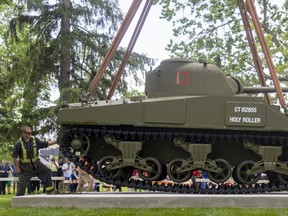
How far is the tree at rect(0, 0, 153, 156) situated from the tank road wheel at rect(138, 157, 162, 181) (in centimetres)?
1546

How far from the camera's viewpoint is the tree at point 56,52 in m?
29.9

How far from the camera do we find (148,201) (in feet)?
41.0

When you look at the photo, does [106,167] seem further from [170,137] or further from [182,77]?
[182,77]

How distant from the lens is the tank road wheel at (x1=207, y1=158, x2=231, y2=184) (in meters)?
14.3

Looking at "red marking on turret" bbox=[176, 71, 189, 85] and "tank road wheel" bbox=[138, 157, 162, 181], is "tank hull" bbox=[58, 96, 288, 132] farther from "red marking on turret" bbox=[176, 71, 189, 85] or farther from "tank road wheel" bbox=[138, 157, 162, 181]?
"tank road wheel" bbox=[138, 157, 162, 181]

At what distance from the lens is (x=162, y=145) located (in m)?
15.0

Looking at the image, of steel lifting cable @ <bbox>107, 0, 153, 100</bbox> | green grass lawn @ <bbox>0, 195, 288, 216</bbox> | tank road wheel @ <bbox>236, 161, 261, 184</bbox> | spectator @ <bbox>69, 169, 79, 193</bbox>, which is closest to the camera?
green grass lawn @ <bbox>0, 195, 288, 216</bbox>

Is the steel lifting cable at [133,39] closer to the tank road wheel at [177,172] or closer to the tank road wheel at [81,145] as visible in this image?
the tank road wheel at [81,145]

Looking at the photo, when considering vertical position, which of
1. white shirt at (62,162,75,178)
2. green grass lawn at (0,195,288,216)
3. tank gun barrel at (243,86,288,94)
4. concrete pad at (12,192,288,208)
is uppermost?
tank gun barrel at (243,86,288,94)

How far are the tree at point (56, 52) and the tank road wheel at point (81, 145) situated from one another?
15.2m

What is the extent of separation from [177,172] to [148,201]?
1.89 m

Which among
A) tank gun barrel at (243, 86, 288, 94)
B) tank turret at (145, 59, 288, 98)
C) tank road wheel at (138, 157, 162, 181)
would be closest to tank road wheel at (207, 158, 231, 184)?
tank road wheel at (138, 157, 162, 181)

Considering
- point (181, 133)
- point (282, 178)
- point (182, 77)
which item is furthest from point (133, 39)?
point (282, 178)

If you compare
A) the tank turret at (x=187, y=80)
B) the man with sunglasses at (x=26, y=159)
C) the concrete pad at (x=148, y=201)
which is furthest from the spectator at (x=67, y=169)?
the concrete pad at (x=148, y=201)
